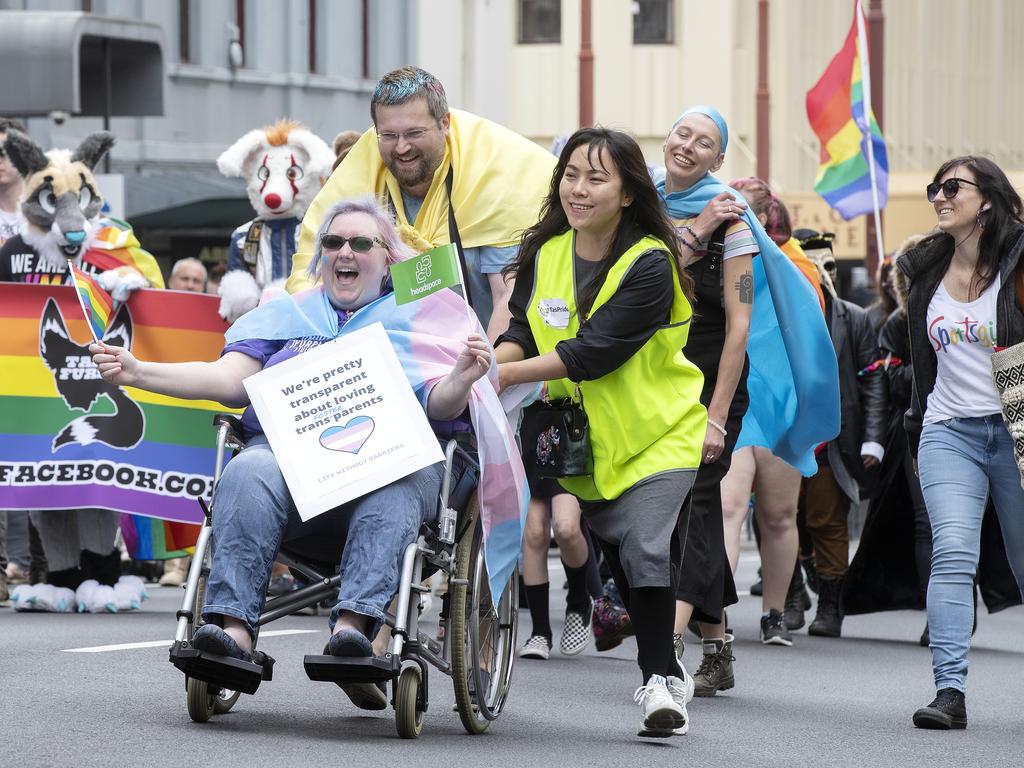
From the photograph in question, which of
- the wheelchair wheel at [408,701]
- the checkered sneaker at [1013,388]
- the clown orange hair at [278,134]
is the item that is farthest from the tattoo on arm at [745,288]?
the clown orange hair at [278,134]

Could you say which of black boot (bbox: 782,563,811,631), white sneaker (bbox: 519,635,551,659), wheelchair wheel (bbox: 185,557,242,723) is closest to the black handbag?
wheelchair wheel (bbox: 185,557,242,723)

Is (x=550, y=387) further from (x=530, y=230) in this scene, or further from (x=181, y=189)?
(x=181, y=189)

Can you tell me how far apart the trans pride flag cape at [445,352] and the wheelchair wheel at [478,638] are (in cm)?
9

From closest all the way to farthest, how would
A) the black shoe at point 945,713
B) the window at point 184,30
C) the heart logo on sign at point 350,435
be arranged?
1. the heart logo on sign at point 350,435
2. the black shoe at point 945,713
3. the window at point 184,30

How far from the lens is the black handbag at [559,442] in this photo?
6562 millimetres

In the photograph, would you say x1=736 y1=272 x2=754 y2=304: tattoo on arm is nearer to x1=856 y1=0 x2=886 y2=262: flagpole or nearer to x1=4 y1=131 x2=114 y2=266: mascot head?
x1=4 y1=131 x2=114 y2=266: mascot head

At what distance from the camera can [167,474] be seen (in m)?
10.1

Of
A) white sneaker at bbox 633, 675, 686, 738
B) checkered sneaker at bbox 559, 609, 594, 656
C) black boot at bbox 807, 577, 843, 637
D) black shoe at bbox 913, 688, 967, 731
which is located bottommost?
black boot at bbox 807, 577, 843, 637

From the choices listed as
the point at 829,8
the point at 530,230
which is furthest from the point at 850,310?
the point at 829,8

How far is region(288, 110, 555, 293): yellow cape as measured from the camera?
7566 mm

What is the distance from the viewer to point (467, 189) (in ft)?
24.8

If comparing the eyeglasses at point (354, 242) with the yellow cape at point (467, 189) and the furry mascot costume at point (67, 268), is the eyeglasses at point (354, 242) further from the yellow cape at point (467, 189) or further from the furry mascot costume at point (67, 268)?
the furry mascot costume at point (67, 268)

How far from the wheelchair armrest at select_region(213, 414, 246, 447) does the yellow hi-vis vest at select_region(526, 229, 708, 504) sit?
93 cm

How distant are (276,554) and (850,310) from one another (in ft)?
17.4
